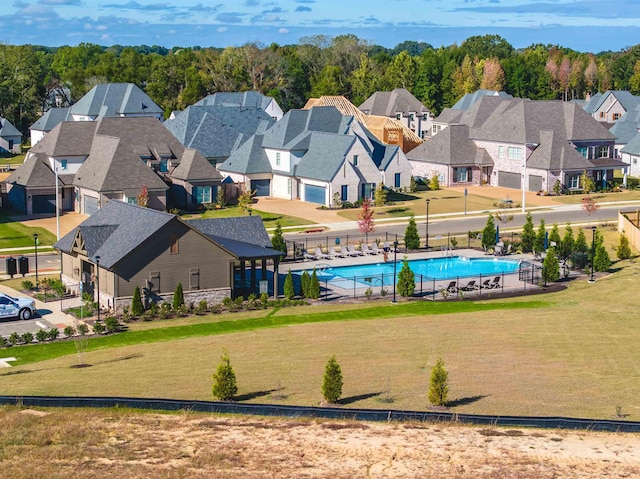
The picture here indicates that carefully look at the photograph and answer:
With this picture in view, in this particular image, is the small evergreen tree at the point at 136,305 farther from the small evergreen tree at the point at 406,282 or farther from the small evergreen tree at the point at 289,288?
the small evergreen tree at the point at 406,282

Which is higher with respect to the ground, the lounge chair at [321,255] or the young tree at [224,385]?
the lounge chair at [321,255]

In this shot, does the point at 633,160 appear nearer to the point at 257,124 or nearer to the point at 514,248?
the point at 257,124

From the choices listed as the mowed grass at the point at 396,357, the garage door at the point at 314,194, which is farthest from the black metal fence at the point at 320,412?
the garage door at the point at 314,194

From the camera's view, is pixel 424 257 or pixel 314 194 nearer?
pixel 424 257

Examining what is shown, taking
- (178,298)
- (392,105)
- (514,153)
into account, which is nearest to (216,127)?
(514,153)

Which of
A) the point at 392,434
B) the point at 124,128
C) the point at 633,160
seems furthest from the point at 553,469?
the point at 633,160

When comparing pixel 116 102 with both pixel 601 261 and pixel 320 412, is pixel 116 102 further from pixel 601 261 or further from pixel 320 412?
pixel 320 412
